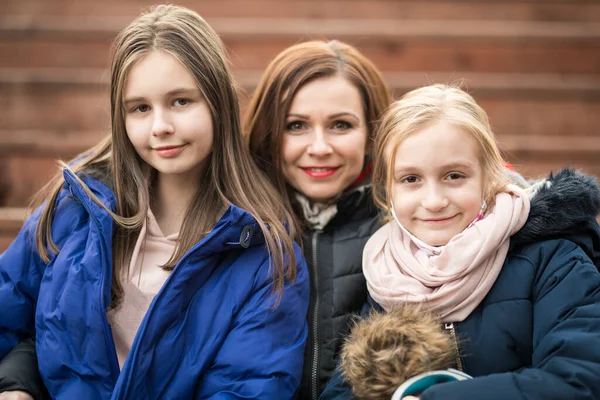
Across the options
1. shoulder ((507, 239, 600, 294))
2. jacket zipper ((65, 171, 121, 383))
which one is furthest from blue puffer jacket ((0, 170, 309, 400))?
shoulder ((507, 239, 600, 294))

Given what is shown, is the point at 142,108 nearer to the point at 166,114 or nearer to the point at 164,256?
the point at 166,114

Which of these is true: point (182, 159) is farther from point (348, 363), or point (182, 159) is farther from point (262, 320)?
point (348, 363)

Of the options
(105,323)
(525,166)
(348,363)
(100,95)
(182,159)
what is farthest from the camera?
(100,95)

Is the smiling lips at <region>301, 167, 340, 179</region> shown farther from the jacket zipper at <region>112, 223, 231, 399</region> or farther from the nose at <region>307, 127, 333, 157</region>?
the jacket zipper at <region>112, 223, 231, 399</region>

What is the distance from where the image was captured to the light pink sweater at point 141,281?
6.43 ft

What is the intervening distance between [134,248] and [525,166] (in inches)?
91.5

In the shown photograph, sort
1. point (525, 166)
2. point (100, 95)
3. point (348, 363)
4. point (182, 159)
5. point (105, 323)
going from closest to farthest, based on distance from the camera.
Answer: point (348, 363), point (105, 323), point (182, 159), point (525, 166), point (100, 95)

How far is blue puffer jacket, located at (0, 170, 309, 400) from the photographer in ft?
5.99

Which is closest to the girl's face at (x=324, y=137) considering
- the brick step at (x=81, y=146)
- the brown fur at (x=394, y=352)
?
the brown fur at (x=394, y=352)

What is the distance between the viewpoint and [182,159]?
6.53 feet

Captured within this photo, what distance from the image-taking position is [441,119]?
72.7 inches

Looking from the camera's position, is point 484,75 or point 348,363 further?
point 484,75

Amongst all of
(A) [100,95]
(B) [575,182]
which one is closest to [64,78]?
(A) [100,95]

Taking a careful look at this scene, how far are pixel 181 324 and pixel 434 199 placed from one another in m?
0.74
